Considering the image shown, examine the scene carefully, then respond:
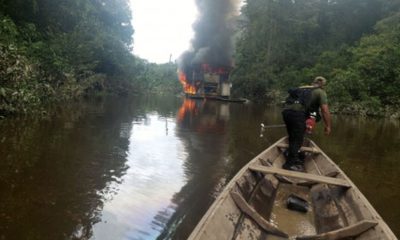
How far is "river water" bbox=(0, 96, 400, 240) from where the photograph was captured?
16.7ft

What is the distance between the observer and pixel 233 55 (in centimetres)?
4991

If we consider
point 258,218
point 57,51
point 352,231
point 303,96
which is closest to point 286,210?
point 258,218

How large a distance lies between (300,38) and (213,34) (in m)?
11.7

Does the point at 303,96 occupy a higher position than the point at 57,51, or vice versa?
the point at 57,51

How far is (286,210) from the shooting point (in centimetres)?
586

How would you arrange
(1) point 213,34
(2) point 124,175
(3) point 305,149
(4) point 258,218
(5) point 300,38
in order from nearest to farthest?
(4) point 258,218 < (2) point 124,175 < (3) point 305,149 < (1) point 213,34 < (5) point 300,38

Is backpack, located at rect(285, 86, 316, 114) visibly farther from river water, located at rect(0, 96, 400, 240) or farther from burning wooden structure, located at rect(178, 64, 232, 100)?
burning wooden structure, located at rect(178, 64, 232, 100)

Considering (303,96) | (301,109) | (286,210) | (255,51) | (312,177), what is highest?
(255,51)

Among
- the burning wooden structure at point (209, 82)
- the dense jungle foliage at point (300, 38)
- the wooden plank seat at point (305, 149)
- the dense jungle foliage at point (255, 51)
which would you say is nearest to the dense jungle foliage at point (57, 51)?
the dense jungle foliage at point (255, 51)

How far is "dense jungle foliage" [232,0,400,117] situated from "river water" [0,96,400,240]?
2817cm

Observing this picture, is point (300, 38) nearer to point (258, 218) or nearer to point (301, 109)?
point (301, 109)

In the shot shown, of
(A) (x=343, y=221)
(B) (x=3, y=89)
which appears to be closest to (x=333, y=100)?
(B) (x=3, y=89)

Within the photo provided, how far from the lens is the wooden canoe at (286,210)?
4.01 m

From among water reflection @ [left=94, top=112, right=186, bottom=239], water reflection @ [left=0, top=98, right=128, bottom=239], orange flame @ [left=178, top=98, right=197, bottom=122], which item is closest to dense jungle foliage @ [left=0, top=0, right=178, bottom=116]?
water reflection @ [left=0, top=98, right=128, bottom=239]
